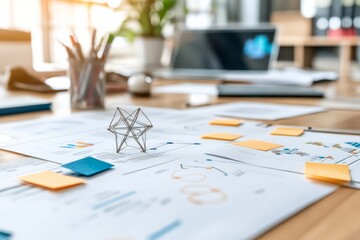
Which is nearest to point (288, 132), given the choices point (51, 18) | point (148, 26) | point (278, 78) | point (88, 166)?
point (88, 166)

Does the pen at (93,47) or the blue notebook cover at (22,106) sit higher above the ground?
the pen at (93,47)

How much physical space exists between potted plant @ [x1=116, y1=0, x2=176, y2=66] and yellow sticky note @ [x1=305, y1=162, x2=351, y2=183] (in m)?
1.72

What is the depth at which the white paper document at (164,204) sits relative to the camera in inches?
15.2

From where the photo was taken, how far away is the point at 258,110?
1.08 m

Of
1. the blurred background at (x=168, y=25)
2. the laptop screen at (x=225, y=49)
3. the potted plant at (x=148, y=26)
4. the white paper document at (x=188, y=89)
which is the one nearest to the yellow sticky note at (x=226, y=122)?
the white paper document at (x=188, y=89)

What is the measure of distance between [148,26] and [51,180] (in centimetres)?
188

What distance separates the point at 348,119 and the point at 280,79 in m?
0.77

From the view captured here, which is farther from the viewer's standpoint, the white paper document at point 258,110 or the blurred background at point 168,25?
the blurred background at point 168,25

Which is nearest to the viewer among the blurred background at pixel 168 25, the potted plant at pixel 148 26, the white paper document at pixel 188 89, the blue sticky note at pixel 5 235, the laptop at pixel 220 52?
the blue sticky note at pixel 5 235

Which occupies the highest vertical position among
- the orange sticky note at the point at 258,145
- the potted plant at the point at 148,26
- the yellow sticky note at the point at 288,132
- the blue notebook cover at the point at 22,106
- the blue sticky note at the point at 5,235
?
the potted plant at the point at 148,26

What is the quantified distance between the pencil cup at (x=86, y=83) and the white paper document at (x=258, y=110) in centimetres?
23

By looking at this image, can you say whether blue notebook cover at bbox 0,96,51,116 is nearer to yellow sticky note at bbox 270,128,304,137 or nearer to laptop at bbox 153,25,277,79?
yellow sticky note at bbox 270,128,304,137

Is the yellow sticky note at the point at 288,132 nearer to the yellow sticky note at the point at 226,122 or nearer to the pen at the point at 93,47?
the yellow sticky note at the point at 226,122

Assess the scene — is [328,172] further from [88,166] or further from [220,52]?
[220,52]
